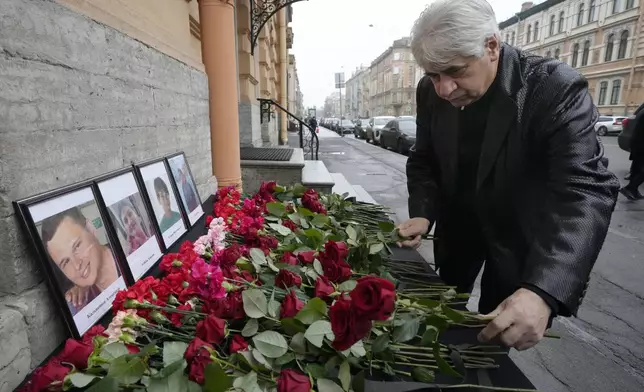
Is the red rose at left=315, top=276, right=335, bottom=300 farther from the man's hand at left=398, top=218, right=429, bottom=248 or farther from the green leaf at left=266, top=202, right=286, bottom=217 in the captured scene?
the green leaf at left=266, top=202, right=286, bottom=217

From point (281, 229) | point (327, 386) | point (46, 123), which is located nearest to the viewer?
point (327, 386)

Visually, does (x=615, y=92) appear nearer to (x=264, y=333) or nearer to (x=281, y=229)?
(x=281, y=229)

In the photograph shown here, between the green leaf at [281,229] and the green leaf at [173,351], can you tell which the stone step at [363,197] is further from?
the green leaf at [173,351]

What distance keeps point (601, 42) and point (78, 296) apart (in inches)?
1677

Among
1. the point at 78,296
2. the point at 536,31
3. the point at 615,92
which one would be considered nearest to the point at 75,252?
the point at 78,296

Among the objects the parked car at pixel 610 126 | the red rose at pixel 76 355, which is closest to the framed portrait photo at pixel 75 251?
the red rose at pixel 76 355

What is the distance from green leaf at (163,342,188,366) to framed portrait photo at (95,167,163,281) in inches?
26.8

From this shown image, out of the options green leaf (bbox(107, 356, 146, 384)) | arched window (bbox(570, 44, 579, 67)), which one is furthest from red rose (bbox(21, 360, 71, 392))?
arched window (bbox(570, 44, 579, 67))

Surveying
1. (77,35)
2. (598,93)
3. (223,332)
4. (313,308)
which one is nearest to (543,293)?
(313,308)

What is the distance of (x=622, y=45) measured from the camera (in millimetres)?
30906

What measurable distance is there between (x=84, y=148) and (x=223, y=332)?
1.01m

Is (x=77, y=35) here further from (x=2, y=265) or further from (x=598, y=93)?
(x=598, y=93)

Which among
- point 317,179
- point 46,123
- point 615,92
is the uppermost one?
point 615,92

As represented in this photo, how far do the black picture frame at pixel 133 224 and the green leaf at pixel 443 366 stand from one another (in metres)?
1.17
